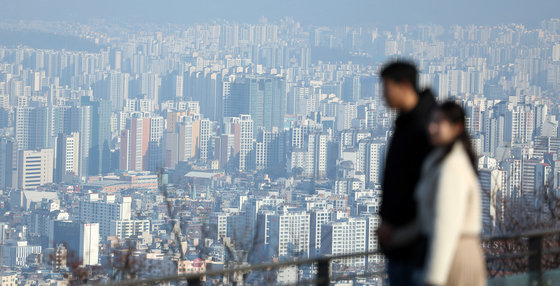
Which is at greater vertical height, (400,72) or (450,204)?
(400,72)

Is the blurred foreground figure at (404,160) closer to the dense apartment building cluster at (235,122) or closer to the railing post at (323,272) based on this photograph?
the railing post at (323,272)

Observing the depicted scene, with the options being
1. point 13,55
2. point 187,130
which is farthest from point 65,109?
point 13,55

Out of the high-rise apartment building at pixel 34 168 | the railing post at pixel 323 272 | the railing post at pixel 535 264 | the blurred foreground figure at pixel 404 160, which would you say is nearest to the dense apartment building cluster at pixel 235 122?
the high-rise apartment building at pixel 34 168

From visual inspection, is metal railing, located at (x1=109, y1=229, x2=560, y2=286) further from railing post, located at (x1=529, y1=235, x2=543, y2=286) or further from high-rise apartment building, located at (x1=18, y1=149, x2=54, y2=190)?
high-rise apartment building, located at (x1=18, y1=149, x2=54, y2=190)

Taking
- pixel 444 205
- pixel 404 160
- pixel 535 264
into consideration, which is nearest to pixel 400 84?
pixel 404 160

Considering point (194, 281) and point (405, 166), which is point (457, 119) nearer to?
point (405, 166)

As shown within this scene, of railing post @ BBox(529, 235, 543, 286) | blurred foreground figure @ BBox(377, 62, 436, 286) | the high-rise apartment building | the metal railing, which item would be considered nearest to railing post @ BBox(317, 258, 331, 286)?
the metal railing

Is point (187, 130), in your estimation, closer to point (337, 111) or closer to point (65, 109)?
point (65, 109)
